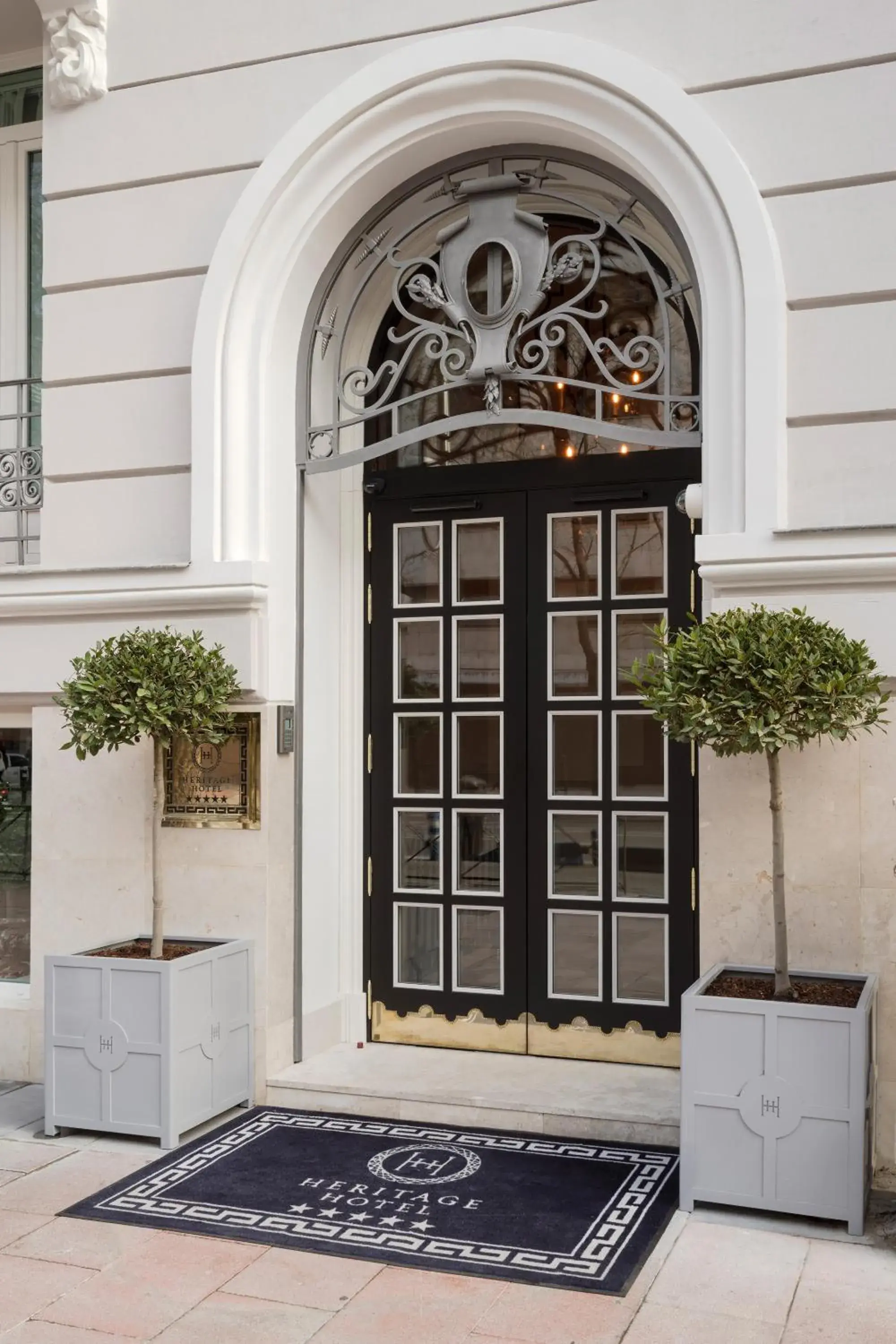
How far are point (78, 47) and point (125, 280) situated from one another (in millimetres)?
1270

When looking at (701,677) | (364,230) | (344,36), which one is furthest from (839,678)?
(344,36)

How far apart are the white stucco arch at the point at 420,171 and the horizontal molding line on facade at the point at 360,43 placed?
0.29ft

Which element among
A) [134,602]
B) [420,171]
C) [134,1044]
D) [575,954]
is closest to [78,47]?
[420,171]

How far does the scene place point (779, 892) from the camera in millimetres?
4961

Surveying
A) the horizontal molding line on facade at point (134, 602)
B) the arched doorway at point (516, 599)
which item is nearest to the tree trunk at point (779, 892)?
the arched doorway at point (516, 599)

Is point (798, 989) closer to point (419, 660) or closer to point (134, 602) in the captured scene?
point (419, 660)

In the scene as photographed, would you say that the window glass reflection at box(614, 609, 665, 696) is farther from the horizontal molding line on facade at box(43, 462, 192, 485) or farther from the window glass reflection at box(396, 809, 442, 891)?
the horizontal molding line on facade at box(43, 462, 192, 485)

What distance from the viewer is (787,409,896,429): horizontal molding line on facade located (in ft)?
17.3

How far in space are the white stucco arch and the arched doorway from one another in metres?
0.24

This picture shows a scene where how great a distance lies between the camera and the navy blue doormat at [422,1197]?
453cm

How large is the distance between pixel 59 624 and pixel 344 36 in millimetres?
3196

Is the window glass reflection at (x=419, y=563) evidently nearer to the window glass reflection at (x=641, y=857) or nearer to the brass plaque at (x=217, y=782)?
the brass plaque at (x=217, y=782)

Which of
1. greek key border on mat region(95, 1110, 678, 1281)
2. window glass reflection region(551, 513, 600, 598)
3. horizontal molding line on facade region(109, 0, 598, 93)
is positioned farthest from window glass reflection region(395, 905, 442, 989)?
horizontal molding line on facade region(109, 0, 598, 93)

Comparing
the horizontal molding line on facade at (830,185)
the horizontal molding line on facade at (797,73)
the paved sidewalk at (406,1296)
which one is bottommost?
the paved sidewalk at (406,1296)
